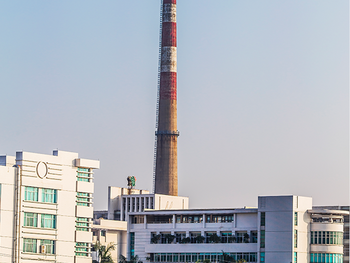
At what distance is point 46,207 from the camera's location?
11762 centimetres

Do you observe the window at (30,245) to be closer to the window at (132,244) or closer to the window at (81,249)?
the window at (81,249)

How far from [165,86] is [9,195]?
277ft

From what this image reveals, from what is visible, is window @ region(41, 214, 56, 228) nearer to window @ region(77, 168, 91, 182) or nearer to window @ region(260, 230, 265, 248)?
window @ region(77, 168, 91, 182)

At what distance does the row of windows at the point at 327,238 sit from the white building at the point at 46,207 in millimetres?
45869

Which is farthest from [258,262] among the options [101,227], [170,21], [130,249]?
[170,21]

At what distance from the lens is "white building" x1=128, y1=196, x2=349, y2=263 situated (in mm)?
148375

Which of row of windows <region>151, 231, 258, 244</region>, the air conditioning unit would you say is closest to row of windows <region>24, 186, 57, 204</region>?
the air conditioning unit

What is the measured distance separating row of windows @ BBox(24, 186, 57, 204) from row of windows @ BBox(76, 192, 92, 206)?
4.46 m

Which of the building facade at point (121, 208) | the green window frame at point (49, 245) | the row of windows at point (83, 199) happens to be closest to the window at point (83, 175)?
the row of windows at point (83, 199)

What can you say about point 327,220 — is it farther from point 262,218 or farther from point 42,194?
point 42,194

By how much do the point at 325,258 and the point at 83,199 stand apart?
160 feet

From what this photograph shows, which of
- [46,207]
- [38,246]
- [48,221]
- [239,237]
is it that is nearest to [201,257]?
[239,237]

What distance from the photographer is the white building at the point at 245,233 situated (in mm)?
148375

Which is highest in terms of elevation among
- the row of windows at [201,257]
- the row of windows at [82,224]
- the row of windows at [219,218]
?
the row of windows at [219,218]
